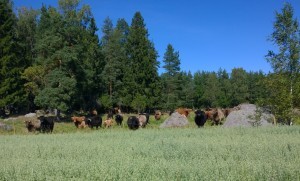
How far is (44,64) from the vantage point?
4706cm

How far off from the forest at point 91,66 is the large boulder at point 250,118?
62 centimetres

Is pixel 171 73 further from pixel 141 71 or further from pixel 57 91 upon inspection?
pixel 57 91

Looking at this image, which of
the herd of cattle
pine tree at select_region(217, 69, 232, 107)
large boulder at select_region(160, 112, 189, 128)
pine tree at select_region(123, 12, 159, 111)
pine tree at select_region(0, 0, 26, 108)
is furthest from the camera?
pine tree at select_region(217, 69, 232, 107)

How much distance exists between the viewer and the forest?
91.4ft

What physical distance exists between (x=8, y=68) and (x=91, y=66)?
12.8m

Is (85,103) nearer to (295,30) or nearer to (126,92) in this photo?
(126,92)

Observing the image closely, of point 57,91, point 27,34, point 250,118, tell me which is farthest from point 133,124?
point 27,34

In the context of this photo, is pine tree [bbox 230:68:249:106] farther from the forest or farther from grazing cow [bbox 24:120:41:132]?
grazing cow [bbox 24:120:41:132]

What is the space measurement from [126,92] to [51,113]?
43.6 ft

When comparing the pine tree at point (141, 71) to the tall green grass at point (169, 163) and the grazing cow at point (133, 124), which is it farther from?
the tall green grass at point (169, 163)

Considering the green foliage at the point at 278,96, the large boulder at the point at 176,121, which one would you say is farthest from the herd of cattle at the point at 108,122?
the green foliage at the point at 278,96

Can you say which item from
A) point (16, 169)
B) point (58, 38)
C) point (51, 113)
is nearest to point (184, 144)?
point (16, 169)

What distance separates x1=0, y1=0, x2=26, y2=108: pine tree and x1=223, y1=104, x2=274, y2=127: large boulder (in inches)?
1138

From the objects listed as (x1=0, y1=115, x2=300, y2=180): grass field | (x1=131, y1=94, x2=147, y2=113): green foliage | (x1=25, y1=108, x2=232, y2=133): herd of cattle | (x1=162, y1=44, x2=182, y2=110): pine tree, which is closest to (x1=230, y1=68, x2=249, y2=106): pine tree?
(x1=162, y1=44, x2=182, y2=110): pine tree
